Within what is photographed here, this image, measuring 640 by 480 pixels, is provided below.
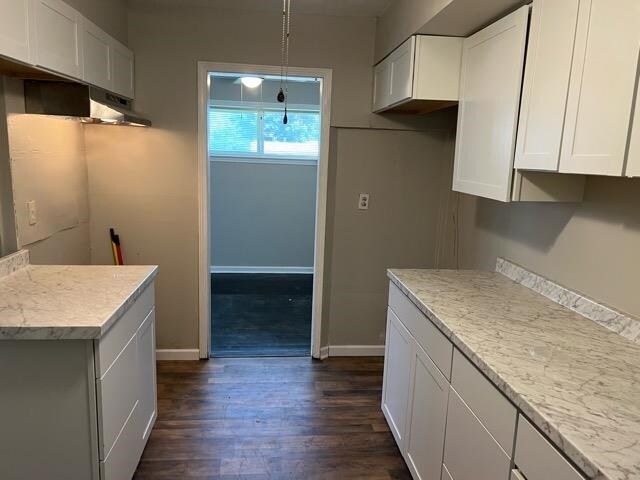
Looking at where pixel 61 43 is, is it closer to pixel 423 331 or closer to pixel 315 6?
pixel 315 6

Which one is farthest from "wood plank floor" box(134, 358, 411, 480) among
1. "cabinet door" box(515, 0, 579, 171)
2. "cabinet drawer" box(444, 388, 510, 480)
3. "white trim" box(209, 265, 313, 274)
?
"white trim" box(209, 265, 313, 274)

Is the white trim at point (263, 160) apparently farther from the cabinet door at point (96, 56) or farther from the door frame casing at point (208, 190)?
the cabinet door at point (96, 56)

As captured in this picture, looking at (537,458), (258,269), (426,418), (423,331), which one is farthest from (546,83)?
(258,269)

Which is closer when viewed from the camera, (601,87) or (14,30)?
(601,87)

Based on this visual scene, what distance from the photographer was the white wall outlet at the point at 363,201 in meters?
3.51

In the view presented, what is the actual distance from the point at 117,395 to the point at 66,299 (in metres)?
0.44

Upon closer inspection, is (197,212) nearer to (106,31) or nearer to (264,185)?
(106,31)

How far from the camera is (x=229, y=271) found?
6.12 metres

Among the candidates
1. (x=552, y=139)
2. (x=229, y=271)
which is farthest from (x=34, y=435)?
(x=229, y=271)

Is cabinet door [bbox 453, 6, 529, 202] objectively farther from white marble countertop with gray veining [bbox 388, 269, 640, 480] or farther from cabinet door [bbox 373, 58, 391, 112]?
cabinet door [bbox 373, 58, 391, 112]

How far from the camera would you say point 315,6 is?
306 cm

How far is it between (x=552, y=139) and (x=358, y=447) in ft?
6.05

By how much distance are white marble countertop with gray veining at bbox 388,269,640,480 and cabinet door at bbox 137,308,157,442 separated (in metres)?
1.31

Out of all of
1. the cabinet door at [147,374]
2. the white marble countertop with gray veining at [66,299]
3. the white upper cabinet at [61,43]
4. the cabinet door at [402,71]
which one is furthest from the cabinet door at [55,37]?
the cabinet door at [402,71]
